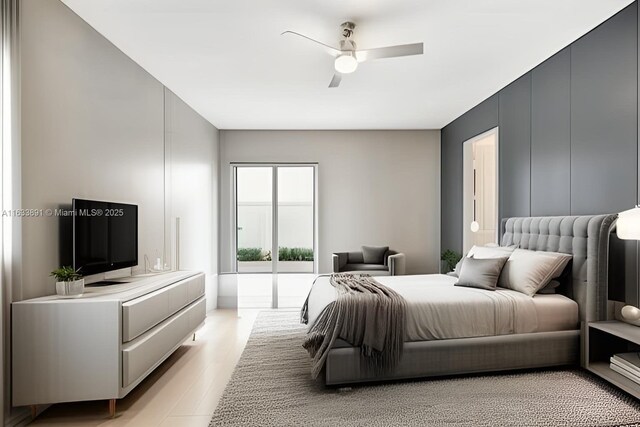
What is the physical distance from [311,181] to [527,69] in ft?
12.0

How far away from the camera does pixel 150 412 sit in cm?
278

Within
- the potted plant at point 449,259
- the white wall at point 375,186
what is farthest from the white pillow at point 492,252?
the white wall at point 375,186

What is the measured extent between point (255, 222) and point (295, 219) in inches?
25.6

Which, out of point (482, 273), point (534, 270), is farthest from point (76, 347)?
point (534, 270)

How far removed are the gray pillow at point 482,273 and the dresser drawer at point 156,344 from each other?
8.44 feet

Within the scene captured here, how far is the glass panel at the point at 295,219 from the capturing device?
6.74m

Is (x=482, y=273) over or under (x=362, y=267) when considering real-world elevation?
over

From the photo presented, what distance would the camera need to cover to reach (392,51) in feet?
9.91

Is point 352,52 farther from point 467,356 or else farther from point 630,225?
point 467,356

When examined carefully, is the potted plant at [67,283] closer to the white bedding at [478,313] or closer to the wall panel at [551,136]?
the white bedding at [478,313]

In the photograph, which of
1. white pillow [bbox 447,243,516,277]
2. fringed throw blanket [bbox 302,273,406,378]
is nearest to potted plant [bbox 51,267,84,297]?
fringed throw blanket [bbox 302,273,406,378]

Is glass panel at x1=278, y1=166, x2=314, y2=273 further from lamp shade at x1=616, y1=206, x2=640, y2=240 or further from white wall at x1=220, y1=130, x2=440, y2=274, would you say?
lamp shade at x1=616, y1=206, x2=640, y2=240

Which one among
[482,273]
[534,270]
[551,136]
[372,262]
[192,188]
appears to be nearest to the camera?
[534,270]

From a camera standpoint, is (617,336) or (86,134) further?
(86,134)
